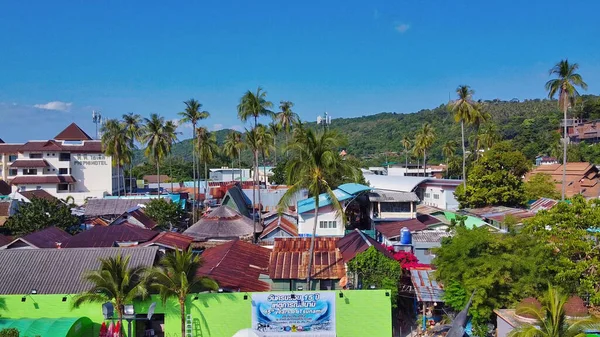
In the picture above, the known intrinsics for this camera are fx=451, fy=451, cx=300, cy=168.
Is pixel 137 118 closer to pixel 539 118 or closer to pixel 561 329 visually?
pixel 561 329

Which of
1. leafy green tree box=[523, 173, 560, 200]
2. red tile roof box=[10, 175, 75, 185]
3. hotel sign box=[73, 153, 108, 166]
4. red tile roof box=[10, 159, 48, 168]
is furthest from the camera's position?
hotel sign box=[73, 153, 108, 166]

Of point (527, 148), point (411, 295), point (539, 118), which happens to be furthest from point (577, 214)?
point (539, 118)

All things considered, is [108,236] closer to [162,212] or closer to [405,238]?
[162,212]

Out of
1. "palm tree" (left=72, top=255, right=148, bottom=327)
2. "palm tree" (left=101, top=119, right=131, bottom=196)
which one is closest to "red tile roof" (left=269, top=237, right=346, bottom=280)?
"palm tree" (left=72, top=255, right=148, bottom=327)

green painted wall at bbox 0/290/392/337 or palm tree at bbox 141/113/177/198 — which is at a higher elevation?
palm tree at bbox 141/113/177/198

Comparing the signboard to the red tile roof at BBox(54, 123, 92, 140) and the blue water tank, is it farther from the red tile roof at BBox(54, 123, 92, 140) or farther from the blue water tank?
the red tile roof at BBox(54, 123, 92, 140)

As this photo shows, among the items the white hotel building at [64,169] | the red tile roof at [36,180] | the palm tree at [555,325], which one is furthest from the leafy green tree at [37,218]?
the palm tree at [555,325]

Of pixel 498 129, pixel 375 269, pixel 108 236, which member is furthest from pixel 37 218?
pixel 498 129
